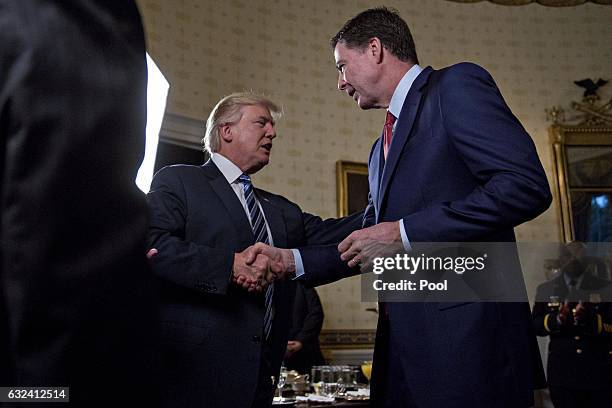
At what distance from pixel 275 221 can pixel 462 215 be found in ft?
3.64

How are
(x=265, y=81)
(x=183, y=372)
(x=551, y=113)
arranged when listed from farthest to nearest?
(x=551, y=113)
(x=265, y=81)
(x=183, y=372)

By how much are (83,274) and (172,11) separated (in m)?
6.09

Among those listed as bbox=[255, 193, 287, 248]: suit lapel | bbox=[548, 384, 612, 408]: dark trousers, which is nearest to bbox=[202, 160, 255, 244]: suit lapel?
bbox=[255, 193, 287, 248]: suit lapel

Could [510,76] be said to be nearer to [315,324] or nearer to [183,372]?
[315,324]

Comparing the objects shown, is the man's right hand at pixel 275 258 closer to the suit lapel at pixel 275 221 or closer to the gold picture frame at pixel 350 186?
the suit lapel at pixel 275 221

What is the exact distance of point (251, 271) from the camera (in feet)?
7.16

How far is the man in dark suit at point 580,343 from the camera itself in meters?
4.81

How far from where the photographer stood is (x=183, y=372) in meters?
2.17

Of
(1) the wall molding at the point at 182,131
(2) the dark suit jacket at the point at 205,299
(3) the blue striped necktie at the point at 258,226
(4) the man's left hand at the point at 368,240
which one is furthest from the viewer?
(1) the wall molding at the point at 182,131

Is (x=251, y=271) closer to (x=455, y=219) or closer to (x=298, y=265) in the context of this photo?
(x=298, y=265)

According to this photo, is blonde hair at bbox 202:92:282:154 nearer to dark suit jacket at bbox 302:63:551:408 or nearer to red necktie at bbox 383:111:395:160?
red necktie at bbox 383:111:395:160

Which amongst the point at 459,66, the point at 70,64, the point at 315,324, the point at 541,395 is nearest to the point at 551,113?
the point at 541,395

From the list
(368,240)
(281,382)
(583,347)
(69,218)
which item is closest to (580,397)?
(583,347)

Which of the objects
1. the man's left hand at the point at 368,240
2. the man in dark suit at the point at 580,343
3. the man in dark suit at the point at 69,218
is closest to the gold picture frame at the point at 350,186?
the man in dark suit at the point at 580,343
